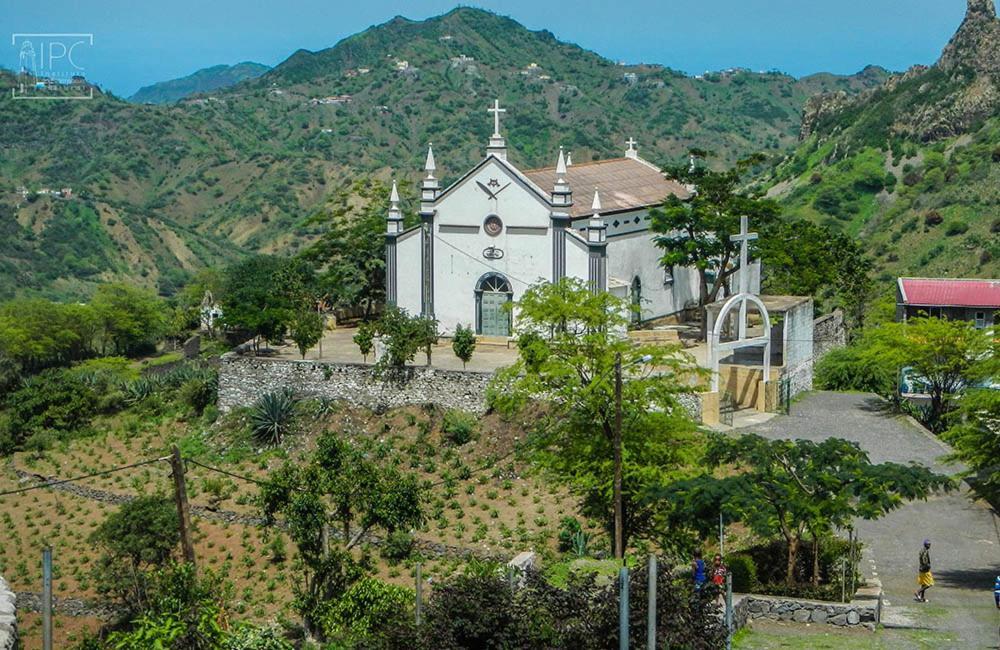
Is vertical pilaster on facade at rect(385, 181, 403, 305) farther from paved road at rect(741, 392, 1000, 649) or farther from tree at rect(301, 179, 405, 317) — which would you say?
paved road at rect(741, 392, 1000, 649)

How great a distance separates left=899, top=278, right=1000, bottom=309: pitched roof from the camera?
42312mm

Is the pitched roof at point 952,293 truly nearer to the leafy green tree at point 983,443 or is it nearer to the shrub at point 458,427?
the shrub at point 458,427

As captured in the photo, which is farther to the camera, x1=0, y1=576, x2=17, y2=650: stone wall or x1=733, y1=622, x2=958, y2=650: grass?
x1=733, y1=622, x2=958, y2=650: grass

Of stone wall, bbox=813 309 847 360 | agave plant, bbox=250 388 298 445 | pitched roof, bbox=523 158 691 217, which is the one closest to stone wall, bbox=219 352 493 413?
agave plant, bbox=250 388 298 445

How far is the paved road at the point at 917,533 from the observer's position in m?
22.0

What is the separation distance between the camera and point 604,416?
89.1 feet

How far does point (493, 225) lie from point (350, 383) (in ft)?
21.9

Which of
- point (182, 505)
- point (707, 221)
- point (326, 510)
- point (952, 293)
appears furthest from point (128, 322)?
point (182, 505)

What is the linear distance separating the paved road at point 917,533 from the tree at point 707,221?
5212mm

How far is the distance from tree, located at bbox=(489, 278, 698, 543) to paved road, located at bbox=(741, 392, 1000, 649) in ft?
13.3

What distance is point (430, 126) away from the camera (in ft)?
505

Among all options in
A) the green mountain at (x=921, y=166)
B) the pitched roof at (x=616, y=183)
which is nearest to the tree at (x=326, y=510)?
the pitched roof at (x=616, y=183)

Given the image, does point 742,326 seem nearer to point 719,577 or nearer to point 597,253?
point 597,253

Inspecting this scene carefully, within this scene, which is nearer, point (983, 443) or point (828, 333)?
point (983, 443)
